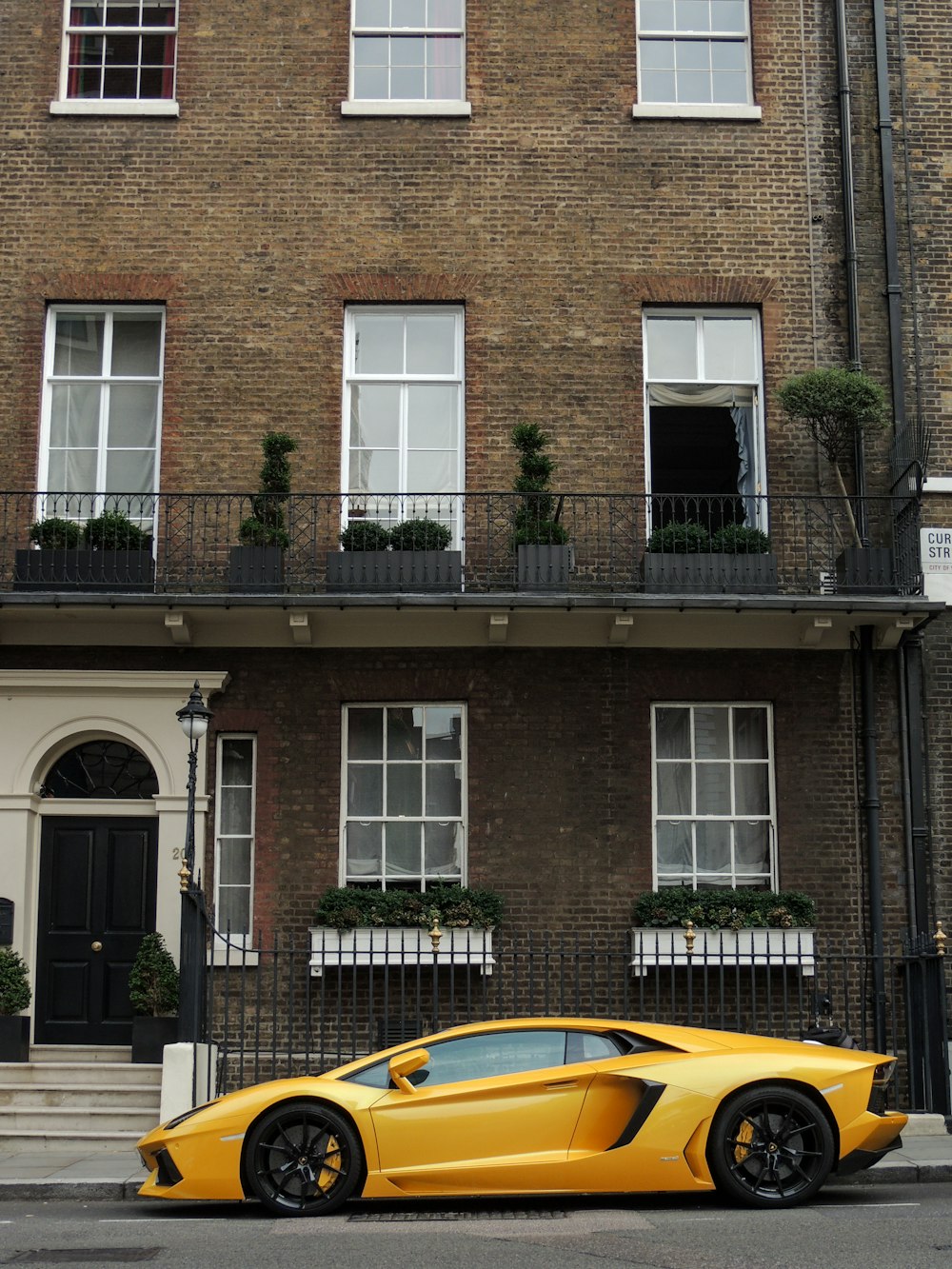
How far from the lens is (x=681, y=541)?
1507 centimetres

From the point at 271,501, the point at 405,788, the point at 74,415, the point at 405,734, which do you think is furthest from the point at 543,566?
the point at 74,415

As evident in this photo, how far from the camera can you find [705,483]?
626 inches

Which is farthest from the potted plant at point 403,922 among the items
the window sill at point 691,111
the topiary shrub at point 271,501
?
the window sill at point 691,111

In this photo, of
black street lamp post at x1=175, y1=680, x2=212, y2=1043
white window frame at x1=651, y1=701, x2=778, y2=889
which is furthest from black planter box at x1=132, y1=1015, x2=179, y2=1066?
white window frame at x1=651, y1=701, x2=778, y2=889

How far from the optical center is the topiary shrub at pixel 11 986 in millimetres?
14188

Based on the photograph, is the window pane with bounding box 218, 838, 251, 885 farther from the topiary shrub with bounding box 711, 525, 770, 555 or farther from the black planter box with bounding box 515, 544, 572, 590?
the topiary shrub with bounding box 711, 525, 770, 555

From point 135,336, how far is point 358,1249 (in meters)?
10.6

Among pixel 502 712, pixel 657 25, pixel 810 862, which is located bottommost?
pixel 810 862

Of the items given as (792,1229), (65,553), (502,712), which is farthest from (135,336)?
(792,1229)

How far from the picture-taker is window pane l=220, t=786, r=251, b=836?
15094mm

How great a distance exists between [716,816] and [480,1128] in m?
6.46

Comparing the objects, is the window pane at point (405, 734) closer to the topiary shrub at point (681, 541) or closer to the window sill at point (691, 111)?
the topiary shrub at point (681, 541)

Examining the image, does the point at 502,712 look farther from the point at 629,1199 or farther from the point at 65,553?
the point at 629,1199

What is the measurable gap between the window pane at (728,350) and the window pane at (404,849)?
5.47m
